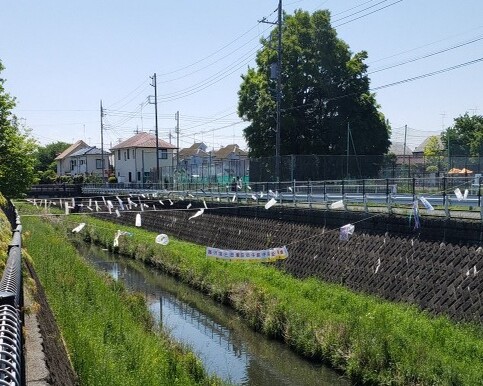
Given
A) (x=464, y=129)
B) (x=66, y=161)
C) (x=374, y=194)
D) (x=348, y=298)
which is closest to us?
(x=348, y=298)

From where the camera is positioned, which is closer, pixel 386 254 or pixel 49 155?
pixel 386 254

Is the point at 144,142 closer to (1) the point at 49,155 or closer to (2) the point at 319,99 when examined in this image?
(2) the point at 319,99

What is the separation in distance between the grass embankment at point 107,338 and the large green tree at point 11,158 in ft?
31.2

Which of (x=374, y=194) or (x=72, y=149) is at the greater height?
(x=72, y=149)

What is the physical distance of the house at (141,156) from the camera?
70188 mm

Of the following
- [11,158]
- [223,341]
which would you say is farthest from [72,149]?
[223,341]

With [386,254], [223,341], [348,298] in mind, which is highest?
[386,254]

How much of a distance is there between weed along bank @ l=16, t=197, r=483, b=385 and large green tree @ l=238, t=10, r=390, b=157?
602 inches

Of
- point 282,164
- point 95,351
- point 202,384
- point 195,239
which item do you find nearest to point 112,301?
point 202,384

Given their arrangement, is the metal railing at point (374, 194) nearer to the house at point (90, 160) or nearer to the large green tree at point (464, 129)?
the large green tree at point (464, 129)

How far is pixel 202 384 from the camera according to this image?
10.6 metres

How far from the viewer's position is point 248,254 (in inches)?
776

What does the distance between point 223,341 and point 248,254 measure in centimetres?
421

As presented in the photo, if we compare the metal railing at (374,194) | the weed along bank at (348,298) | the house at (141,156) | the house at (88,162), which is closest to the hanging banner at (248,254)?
the weed along bank at (348,298)
